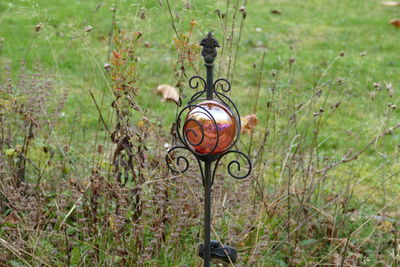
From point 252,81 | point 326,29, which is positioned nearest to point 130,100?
point 252,81

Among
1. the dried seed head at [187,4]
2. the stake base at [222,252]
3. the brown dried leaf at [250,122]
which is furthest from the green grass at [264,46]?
the stake base at [222,252]

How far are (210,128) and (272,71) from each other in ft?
6.32

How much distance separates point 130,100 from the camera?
306 centimetres

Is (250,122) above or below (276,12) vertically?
above

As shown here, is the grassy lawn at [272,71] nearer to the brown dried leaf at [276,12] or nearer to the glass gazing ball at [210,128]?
the brown dried leaf at [276,12]

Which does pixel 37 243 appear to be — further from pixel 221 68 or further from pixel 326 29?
pixel 326 29

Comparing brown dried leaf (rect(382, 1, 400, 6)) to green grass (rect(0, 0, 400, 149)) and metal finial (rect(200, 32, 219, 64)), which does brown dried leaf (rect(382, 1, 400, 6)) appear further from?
metal finial (rect(200, 32, 219, 64))

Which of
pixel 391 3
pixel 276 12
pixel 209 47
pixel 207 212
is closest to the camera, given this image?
pixel 209 47

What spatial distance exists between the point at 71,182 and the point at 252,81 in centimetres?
383

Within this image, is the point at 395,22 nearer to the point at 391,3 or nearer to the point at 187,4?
the point at 391,3

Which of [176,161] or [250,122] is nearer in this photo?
[176,161]

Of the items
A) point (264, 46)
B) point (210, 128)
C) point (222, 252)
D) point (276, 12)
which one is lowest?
point (264, 46)

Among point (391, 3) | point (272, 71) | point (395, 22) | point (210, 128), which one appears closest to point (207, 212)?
point (210, 128)

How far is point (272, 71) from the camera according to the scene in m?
4.14
